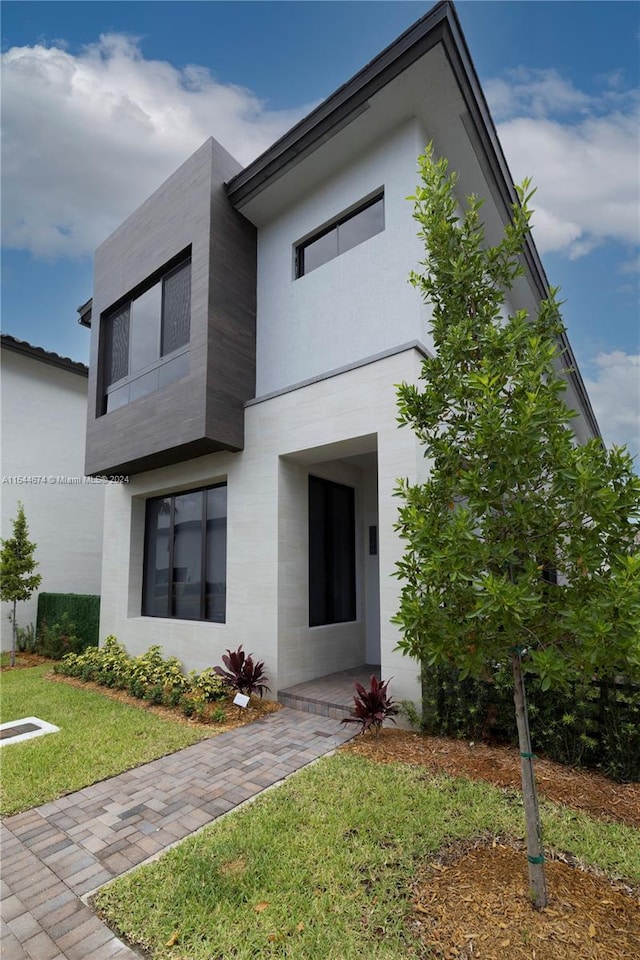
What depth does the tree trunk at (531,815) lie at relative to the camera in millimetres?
2457

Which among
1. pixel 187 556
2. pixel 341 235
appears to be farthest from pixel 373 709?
pixel 341 235

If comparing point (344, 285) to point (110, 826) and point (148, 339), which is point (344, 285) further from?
point (110, 826)

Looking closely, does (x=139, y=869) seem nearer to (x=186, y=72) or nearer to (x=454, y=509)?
(x=454, y=509)

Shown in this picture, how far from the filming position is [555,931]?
2309mm

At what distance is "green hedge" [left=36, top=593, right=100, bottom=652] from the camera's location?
33.9 ft

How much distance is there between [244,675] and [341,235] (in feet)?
21.5

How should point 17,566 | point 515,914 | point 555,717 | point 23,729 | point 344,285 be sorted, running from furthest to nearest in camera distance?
point 17,566
point 344,285
point 23,729
point 555,717
point 515,914

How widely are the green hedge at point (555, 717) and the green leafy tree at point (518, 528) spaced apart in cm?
119

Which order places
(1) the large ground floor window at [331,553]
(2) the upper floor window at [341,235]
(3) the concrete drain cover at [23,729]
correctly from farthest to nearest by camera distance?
(1) the large ground floor window at [331,553], (2) the upper floor window at [341,235], (3) the concrete drain cover at [23,729]

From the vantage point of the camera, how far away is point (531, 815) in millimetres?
2551

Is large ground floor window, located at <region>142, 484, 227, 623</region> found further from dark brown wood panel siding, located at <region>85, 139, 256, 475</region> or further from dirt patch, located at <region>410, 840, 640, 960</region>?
dirt patch, located at <region>410, 840, 640, 960</region>

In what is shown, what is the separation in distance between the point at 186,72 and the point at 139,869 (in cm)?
1106

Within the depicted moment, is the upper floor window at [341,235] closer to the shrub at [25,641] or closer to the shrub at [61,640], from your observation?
the shrub at [61,640]

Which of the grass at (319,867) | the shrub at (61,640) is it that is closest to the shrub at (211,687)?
the grass at (319,867)
